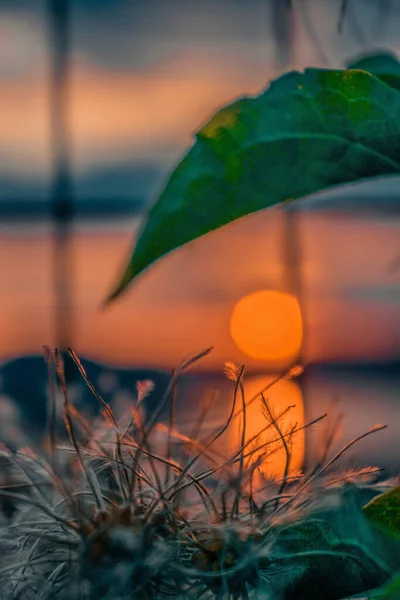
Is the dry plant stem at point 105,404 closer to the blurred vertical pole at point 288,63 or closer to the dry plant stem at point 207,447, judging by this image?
the dry plant stem at point 207,447

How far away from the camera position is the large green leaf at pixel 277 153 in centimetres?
25

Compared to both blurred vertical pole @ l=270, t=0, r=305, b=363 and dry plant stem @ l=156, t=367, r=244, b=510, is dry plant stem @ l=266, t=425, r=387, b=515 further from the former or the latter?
blurred vertical pole @ l=270, t=0, r=305, b=363

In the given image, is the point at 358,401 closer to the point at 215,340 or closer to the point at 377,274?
the point at 377,274

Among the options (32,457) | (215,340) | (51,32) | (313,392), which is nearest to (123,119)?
(51,32)

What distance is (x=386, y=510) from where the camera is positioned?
30cm

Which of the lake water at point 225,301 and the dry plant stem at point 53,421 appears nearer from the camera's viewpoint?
the dry plant stem at point 53,421

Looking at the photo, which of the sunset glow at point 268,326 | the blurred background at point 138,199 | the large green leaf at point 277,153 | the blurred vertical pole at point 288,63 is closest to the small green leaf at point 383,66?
the large green leaf at point 277,153

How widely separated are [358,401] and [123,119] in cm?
101

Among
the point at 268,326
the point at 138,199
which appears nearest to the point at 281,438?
the point at 268,326

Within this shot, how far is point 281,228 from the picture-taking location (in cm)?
253

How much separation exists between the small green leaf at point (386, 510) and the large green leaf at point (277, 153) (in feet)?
0.35

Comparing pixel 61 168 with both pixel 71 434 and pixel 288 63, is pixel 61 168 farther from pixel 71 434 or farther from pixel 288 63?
pixel 71 434

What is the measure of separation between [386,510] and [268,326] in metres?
1.96

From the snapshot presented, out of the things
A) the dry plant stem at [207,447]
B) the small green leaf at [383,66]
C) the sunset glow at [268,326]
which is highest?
the small green leaf at [383,66]
